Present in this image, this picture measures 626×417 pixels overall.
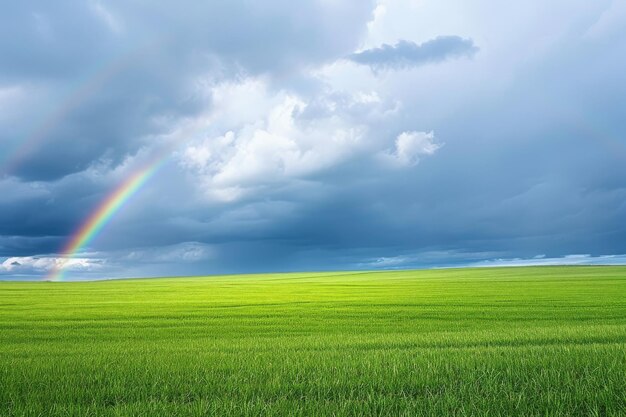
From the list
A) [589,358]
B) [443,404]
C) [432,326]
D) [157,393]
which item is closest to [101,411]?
[157,393]

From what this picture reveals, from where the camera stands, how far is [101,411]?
21.1 ft

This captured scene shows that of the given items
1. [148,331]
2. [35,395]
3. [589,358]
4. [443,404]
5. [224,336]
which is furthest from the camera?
[148,331]

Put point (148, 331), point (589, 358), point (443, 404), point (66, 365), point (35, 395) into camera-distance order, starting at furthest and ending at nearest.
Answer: point (148, 331)
point (66, 365)
point (589, 358)
point (35, 395)
point (443, 404)

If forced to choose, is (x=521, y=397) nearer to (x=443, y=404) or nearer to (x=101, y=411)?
(x=443, y=404)

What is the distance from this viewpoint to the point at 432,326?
957 inches

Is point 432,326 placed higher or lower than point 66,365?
lower

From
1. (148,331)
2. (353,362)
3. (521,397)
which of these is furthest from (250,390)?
(148,331)

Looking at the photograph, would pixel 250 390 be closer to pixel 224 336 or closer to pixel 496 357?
pixel 496 357

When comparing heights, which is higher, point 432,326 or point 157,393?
point 157,393

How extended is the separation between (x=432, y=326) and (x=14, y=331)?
63.7ft

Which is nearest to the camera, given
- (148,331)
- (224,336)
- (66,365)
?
(66,365)

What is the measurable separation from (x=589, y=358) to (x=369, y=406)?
4.99 meters

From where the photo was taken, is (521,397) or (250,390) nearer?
(521,397)

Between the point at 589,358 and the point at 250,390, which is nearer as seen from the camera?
the point at 250,390
